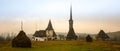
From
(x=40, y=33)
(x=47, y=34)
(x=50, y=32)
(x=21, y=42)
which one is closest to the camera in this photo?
(x=21, y=42)

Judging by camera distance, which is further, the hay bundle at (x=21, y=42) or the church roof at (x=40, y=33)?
the church roof at (x=40, y=33)

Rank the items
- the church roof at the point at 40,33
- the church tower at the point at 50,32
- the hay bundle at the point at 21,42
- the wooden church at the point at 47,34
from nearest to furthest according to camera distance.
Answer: the hay bundle at the point at 21,42 < the church tower at the point at 50,32 < the wooden church at the point at 47,34 < the church roof at the point at 40,33

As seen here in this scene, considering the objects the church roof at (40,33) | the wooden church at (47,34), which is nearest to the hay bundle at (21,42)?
the wooden church at (47,34)

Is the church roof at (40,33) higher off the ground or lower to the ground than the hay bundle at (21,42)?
lower

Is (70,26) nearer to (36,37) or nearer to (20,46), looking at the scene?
(36,37)

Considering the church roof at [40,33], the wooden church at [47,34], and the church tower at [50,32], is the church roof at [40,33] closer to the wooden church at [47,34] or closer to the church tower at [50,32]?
the wooden church at [47,34]

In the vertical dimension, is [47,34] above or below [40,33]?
below

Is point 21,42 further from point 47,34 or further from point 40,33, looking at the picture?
point 40,33

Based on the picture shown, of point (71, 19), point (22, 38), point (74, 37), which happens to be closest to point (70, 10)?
point (71, 19)

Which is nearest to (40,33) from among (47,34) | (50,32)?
(47,34)

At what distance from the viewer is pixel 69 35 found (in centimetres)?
11262

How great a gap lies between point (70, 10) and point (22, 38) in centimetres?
6964

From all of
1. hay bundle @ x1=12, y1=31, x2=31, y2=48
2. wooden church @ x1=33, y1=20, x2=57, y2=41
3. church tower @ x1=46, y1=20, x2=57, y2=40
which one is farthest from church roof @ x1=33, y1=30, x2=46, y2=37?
hay bundle @ x1=12, y1=31, x2=31, y2=48

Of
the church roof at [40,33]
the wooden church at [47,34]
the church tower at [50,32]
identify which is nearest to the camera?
the church tower at [50,32]
